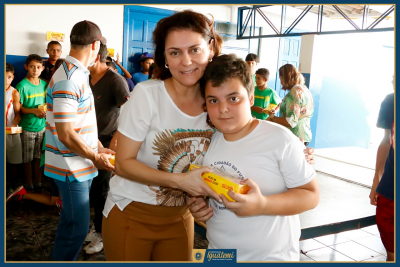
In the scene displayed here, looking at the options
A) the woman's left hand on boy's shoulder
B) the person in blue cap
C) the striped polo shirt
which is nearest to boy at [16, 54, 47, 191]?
the person in blue cap

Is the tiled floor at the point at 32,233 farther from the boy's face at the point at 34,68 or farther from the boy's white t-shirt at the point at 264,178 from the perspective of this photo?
the boy's white t-shirt at the point at 264,178

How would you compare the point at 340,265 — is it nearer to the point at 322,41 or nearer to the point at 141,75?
the point at 141,75

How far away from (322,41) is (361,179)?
4.04 m

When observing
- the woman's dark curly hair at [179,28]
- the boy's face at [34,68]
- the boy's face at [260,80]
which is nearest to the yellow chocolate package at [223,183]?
the woman's dark curly hair at [179,28]

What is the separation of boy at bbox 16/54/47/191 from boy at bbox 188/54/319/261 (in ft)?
12.4

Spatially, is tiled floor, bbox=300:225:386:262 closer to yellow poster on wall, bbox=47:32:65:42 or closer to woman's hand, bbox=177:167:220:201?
woman's hand, bbox=177:167:220:201

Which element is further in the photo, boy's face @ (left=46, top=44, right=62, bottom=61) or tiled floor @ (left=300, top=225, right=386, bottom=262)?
boy's face @ (left=46, top=44, right=62, bottom=61)

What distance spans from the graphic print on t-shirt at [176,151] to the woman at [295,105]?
2851 millimetres

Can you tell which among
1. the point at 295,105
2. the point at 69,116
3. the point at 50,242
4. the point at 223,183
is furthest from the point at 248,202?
the point at 295,105

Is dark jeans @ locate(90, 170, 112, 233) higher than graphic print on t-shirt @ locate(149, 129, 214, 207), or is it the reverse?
graphic print on t-shirt @ locate(149, 129, 214, 207)

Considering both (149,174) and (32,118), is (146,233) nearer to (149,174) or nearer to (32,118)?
(149,174)

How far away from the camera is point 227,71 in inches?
47.9

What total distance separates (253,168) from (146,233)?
1.81 feet

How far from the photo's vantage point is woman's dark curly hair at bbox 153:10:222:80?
1.29 m
